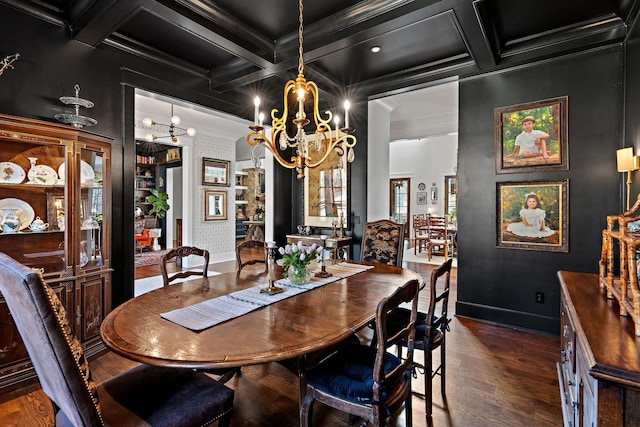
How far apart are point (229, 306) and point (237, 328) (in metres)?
0.32

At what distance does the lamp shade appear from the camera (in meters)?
2.45

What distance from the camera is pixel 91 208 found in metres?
2.89

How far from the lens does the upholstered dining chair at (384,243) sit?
11.1ft

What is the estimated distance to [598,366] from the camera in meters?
0.96

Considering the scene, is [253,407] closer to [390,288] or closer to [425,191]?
[390,288]

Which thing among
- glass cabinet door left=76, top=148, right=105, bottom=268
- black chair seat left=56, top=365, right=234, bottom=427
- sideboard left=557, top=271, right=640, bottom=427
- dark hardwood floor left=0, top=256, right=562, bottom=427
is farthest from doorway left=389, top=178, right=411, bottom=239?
black chair seat left=56, top=365, right=234, bottom=427

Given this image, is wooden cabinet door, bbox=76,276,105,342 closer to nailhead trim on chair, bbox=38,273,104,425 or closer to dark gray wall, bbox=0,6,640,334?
dark gray wall, bbox=0,6,640,334

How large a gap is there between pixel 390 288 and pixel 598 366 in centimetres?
129

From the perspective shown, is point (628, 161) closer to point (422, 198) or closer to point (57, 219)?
point (57, 219)

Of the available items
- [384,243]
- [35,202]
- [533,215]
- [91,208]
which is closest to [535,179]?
[533,215]

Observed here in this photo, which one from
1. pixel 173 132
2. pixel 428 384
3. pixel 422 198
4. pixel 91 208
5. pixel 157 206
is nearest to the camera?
pixel 428 384

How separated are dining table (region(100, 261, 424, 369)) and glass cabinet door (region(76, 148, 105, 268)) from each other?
4.10 ft

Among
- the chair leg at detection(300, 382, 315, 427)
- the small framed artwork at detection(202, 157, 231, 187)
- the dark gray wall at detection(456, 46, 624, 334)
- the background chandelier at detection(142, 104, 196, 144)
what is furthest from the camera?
the small framed artwork at detection(202, 157, 231, 187)

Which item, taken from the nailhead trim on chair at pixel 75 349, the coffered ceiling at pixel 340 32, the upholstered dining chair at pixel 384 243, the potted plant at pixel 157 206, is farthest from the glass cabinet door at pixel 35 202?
the potted plant at pixel 157 206
